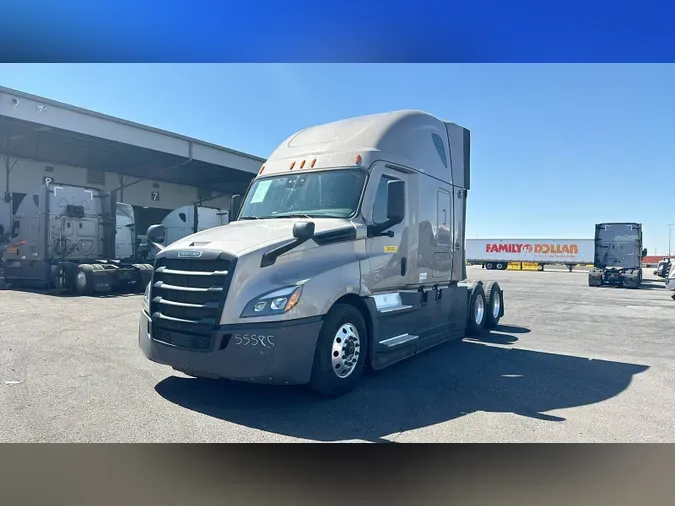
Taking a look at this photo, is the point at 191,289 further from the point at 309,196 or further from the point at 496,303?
the point at 496,303

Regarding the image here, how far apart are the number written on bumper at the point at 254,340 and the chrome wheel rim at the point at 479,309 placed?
6.07 meters

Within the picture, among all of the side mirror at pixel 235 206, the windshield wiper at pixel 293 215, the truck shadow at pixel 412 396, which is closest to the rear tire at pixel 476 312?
the truck shadow at pixel 412 396

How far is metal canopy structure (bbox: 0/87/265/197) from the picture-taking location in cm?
1827

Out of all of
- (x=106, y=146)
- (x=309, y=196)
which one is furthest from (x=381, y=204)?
(x=106, y=146)

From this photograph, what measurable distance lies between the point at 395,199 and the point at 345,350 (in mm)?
2000

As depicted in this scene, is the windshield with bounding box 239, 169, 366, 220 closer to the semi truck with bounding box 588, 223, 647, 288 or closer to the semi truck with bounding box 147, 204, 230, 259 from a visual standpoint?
the semi truck with bounding box 147, 204, 230, 259

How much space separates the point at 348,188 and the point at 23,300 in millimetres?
12102

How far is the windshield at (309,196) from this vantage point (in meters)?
6.19

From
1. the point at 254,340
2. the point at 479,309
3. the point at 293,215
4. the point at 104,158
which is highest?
the point at 104,158

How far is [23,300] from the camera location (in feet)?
45.6

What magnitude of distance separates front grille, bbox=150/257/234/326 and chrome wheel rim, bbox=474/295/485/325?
20.8 feet

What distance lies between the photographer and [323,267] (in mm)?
5410

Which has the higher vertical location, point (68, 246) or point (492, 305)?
point (68, 246)

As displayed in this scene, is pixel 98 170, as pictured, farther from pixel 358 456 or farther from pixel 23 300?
pixel 358 456
